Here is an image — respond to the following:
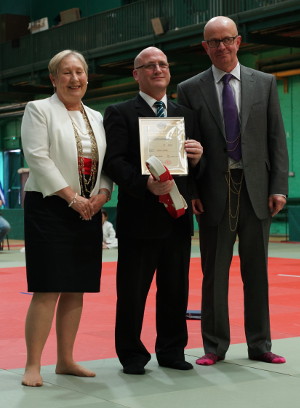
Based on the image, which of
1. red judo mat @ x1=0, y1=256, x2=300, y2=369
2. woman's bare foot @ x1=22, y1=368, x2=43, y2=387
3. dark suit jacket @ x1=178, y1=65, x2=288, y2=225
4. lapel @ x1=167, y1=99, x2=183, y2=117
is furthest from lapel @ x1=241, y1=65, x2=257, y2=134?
woman's bare foot @ x1=22, y1=368, x2=43, y2=387

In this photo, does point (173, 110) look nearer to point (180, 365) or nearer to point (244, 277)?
point (244, 277)

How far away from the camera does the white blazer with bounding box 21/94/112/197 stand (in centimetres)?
411

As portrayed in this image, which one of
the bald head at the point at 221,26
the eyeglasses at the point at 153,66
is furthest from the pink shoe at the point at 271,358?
the bald head at the point at 221,26

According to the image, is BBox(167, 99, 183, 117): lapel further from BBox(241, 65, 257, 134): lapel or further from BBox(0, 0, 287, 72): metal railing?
BBox(0, 0, 287, 72): metal railing

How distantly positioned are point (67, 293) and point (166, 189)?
81cm

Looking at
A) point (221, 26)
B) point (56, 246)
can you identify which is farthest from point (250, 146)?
point (56, 246)

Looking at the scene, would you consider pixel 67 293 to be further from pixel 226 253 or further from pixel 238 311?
pixel 238 311

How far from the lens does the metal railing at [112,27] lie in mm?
17750

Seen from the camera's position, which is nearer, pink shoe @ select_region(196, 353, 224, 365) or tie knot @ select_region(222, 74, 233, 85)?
pink shoe @ select_region(196, 353, 224, 365)

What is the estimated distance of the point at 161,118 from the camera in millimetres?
4344

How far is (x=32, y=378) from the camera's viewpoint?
4.11 metres

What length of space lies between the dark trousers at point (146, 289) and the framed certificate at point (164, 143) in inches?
17.8

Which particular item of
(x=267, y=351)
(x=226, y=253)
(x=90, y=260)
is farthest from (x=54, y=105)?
(x=267, y=351)

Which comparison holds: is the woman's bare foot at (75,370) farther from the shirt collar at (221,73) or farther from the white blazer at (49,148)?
the shirt collar at (221,73)
